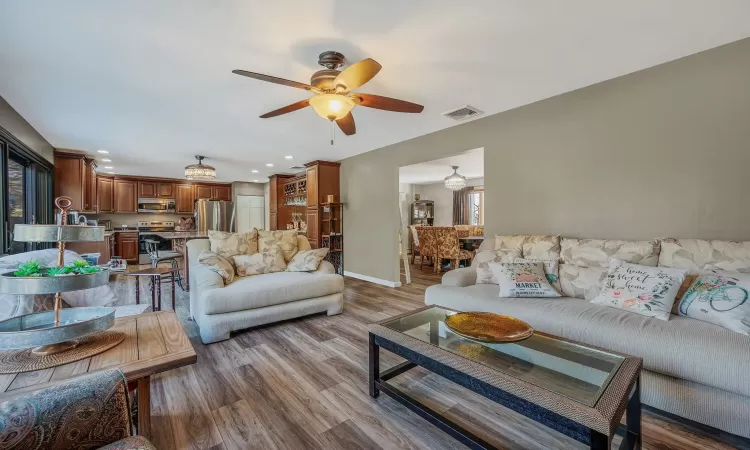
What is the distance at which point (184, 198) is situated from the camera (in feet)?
28.2

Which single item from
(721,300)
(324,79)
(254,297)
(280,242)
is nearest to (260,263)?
(280,242)

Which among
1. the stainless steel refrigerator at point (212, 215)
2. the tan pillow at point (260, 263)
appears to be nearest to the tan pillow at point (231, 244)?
the tan pillow at point (260, 263)

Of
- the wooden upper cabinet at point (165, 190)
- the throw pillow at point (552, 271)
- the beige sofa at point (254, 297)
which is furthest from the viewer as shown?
the wooden upper cabinet at point (165, 190)

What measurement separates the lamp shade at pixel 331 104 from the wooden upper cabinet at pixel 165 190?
7944 millimetres

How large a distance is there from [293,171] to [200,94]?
4.57 meters

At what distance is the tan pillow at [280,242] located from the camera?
3.67 meters

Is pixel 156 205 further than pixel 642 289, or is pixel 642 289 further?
pixel 156 205

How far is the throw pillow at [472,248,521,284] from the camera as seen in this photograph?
2.92 metres

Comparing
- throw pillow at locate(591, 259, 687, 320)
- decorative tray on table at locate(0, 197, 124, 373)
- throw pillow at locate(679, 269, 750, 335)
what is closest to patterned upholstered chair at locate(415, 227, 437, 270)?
throw pillow at locate(591, 259, 687, 320)

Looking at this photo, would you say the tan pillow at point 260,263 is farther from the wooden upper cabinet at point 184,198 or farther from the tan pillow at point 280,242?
the wooden upper cabinet at point 184,198

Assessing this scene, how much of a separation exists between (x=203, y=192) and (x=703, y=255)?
989cm

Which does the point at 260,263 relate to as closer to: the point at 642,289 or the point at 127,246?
the point at 642,289

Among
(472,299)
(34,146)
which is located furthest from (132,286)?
(472,299)

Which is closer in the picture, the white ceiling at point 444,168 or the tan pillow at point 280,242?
the tan pillow at point 280,242
